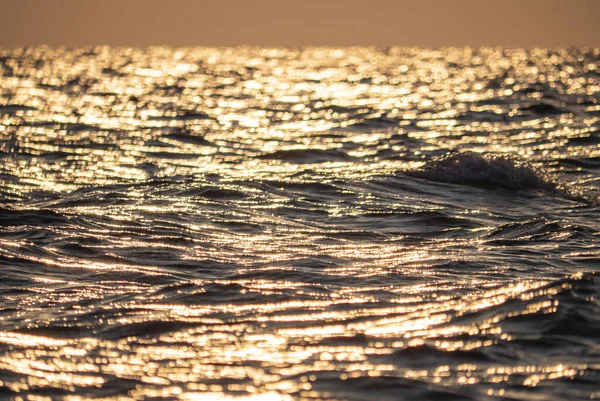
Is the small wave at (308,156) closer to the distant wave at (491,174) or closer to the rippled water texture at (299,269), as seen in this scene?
the rippled water texture at (299,269)

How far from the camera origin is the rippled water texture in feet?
22.8

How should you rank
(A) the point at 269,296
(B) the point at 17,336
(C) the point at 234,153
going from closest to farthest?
(B) the point at 17,336 < (A) the point at 269,296 < (C) the point at 234,153

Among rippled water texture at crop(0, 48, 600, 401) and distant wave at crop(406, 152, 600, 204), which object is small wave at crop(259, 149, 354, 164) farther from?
distant wave at crop(406, 152, 600, 204)

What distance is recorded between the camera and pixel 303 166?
1981cm

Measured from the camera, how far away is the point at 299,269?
397 inches

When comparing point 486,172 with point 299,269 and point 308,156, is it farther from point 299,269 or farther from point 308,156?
point 299,269

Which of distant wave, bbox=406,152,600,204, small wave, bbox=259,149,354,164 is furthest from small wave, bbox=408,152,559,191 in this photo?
small wave, bbox=259,149,354,164

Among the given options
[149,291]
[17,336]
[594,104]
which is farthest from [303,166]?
[594,104]

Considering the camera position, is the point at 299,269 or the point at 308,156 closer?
the point at 299,269

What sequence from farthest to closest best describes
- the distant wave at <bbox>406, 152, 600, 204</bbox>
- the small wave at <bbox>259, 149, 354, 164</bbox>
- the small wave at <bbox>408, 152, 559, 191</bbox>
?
the small wave at <bbox>259, 149, 354, 164</bbox>, the small wave at <bbox>408, 152, 559, 191</bbox>, the distant wave at <bbox>406, 152, 600, 204</bbox>

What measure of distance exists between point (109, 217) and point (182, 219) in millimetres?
1035

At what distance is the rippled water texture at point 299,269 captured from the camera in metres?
6.94

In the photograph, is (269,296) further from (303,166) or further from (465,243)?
(303,166)

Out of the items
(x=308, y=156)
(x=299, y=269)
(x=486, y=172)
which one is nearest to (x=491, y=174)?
(x=486, y=172)
